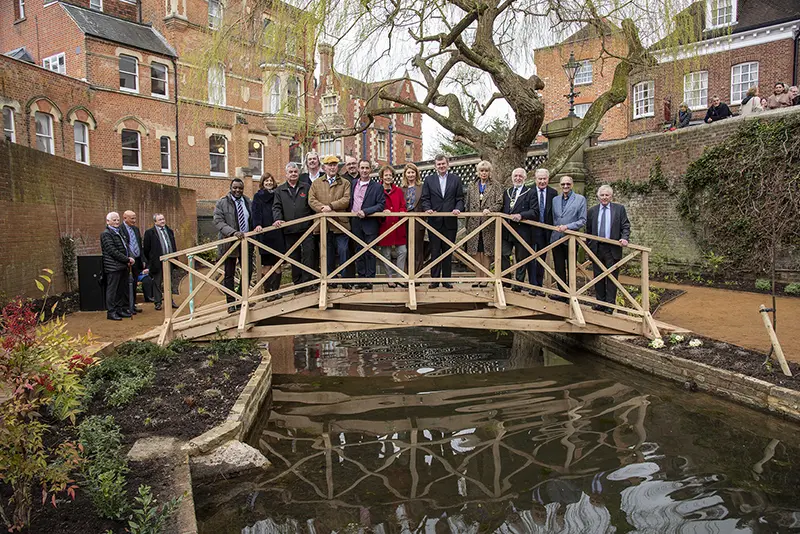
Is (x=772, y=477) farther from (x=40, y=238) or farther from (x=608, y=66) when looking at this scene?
(x=608, y=66)

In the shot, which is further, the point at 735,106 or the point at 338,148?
the point at 338,148

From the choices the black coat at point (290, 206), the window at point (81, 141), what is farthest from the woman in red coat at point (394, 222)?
the window at point (81, 141)

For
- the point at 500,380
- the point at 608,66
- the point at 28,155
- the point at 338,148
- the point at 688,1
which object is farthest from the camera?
the point at 338,148

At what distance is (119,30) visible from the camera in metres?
22.4

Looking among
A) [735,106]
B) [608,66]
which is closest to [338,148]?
[608,66]

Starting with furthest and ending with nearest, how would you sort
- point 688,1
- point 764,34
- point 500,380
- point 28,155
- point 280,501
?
point 764,34 < point 28,155 < point 688,1 < point 500,380 < point 280,501

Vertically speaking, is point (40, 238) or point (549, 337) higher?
point (40, 238)

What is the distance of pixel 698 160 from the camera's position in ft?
39.1

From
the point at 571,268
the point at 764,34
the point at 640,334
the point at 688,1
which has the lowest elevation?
the point at 640,334

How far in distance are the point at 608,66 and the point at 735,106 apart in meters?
6.80

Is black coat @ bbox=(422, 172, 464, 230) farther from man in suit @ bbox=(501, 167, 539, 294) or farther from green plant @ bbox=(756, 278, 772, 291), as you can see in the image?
green plant @ bbox=(756, 278, 772, 291)

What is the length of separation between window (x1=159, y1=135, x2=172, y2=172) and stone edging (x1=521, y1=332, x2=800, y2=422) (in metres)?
19.8

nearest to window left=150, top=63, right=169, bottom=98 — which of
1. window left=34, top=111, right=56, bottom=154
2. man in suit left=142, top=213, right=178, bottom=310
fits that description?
window left=34, top=111, right=56, bottom=154

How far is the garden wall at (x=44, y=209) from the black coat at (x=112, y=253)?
50.9 inches
